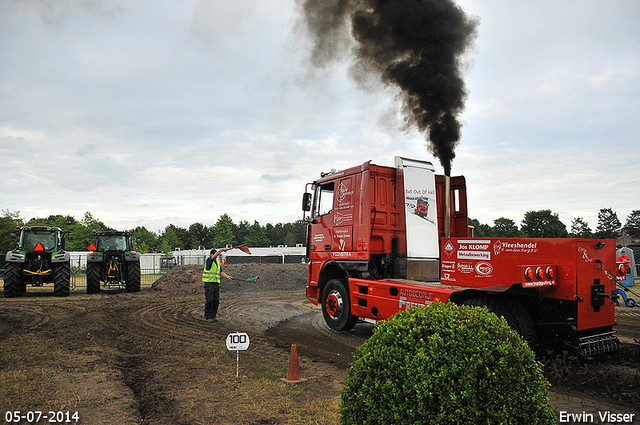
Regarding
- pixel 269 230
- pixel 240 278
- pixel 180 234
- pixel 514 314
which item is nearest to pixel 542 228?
pixel 240 278

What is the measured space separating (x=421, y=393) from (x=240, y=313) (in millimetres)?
9900

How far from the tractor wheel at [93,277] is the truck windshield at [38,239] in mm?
1687

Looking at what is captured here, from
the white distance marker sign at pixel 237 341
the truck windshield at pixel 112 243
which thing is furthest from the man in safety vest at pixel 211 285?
the truck windshield at pixel 112 243

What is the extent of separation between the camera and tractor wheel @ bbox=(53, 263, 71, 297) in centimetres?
1630

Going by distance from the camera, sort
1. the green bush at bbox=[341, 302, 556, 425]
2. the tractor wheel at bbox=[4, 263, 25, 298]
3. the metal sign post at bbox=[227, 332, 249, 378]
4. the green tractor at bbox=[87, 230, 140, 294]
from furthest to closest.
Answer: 1. the green tractor at bbox=[87, 230, 140, 294]
2. the tractor wheel at bbox=[4, 263, 25, 298]
3. the metal sign post at bbox=[227, 332, 249, 378]
4. the green bush at bbox=[341, 302, 556, 425]

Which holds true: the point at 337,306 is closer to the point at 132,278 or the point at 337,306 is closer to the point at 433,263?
the point at 433,263

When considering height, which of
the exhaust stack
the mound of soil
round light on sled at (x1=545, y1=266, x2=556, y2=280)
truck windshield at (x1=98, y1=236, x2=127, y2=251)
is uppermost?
the exhaust stack

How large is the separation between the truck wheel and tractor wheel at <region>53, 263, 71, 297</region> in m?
12.1

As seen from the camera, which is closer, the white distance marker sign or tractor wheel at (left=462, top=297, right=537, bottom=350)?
tractor wheel at (left=462, top=297, right=537, bottom=350)

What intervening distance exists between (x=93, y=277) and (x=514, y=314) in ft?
58.3

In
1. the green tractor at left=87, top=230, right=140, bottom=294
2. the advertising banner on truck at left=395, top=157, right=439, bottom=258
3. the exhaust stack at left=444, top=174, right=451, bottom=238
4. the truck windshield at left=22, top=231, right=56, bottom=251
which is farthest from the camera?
the green tractor at left=87, top=230, right=140, bottom=294

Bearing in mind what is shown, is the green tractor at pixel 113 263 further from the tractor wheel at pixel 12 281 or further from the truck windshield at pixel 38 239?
the tractor wheel at pixel 12 281

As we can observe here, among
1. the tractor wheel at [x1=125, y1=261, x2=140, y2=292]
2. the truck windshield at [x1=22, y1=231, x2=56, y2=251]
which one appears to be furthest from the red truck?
the truck windshield at [x1=22, y1=231, x2=56, y2=251]

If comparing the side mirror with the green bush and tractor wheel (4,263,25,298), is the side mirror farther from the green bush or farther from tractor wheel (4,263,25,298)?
tractor wheel (4,263,25,298)
